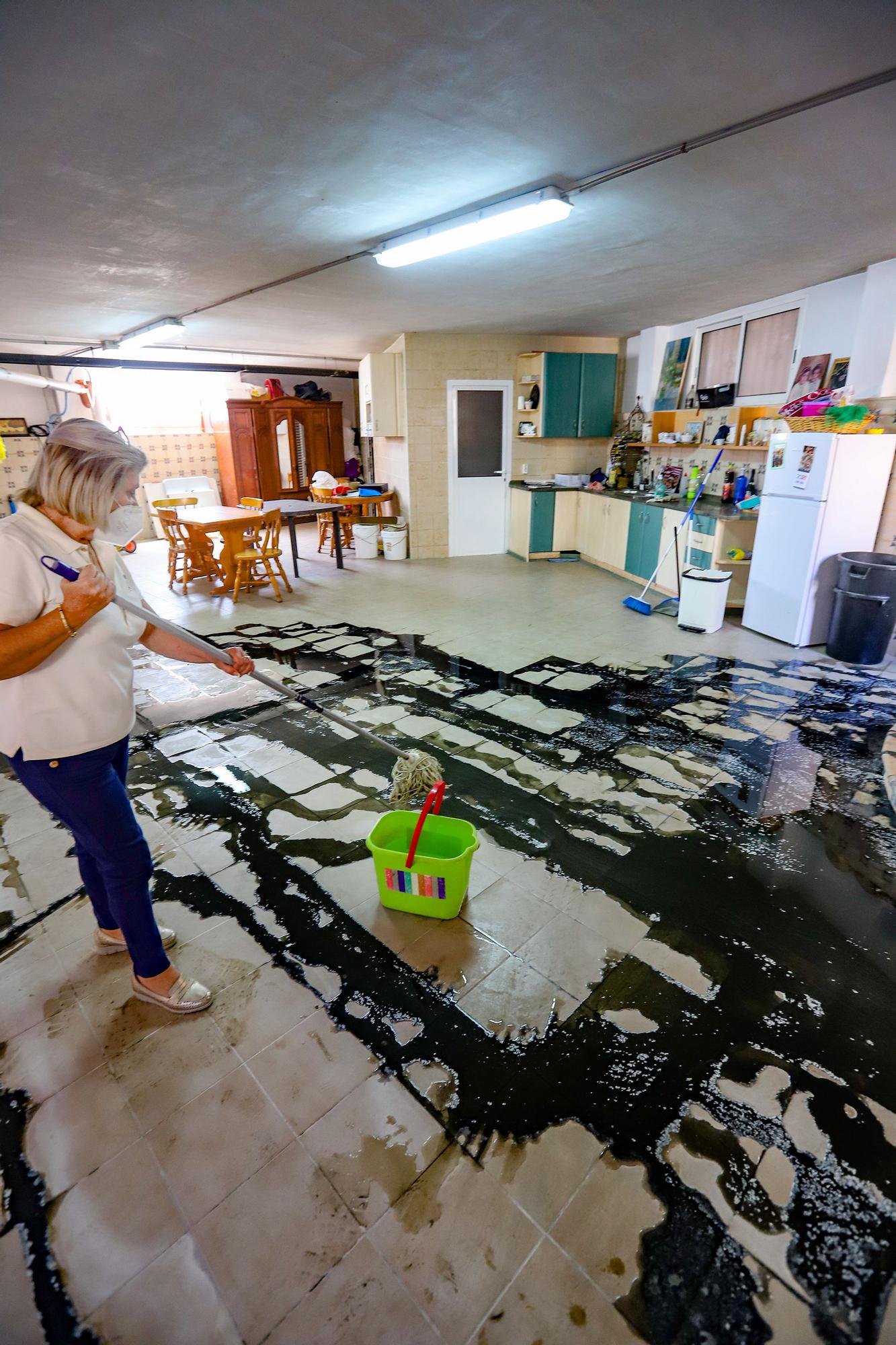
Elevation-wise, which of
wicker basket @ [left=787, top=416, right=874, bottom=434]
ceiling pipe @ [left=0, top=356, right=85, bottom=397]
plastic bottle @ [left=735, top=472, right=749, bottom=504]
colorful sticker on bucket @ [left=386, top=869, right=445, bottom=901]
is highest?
ceiling pipe @ [left=0, top=356, right=85, bottom=397]

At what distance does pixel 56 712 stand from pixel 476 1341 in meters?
1.47

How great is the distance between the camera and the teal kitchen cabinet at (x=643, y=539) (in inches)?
237

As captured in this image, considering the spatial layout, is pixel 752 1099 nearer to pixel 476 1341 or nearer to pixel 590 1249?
pixel 590 1249

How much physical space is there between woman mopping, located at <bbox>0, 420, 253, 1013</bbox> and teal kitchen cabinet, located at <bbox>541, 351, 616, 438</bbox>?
677cm

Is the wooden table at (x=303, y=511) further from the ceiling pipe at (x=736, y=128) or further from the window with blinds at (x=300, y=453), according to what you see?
the ceiling pipe at (x=736, y=128)

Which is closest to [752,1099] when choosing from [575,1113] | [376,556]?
[575,1113]

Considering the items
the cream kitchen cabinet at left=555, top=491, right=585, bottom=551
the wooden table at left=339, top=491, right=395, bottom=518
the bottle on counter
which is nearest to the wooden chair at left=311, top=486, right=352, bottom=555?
the wooden table at left=339, top=491, right=395, bottom=518

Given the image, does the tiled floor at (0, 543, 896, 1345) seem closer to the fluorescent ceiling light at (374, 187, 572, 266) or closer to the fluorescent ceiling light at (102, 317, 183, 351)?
the fluorescent ceiling light at (374, 187, 572, 266)

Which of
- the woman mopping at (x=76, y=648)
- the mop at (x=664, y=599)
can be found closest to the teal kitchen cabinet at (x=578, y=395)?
the mop at (x=664, y=599)

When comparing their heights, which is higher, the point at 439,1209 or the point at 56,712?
the point at 56,712

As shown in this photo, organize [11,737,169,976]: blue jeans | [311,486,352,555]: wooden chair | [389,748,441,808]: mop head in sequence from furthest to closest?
[311,486,352,555]: wooden chair → [389,748,441,808]: mop head → [11,737,169,976]: blue jeans

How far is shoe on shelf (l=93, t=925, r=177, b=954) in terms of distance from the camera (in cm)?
191

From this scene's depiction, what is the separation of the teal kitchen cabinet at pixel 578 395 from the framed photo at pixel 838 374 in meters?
3.09

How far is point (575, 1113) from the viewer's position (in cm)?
148
